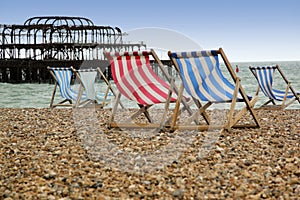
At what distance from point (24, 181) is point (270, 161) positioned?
1.69 m

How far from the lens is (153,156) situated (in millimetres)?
3748

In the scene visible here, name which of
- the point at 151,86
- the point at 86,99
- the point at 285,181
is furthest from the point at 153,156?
the point at 86,99

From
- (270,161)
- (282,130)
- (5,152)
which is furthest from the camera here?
(282,130)

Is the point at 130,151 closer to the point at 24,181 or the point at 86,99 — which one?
the point at 24,181


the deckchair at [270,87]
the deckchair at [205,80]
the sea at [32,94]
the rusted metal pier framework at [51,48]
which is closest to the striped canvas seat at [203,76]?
the deckchair at [205,80]

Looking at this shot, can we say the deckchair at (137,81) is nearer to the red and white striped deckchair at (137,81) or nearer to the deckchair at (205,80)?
the red and white striped deckchair at (137,81)

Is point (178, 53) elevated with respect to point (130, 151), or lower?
elevated

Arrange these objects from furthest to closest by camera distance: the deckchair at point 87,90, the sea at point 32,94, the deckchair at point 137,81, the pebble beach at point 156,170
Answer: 1. the sea at point 32,94
2. the deckchair at point 87,90
3. the deckchair at point 137,81
4. the pebble beach at point 156,170

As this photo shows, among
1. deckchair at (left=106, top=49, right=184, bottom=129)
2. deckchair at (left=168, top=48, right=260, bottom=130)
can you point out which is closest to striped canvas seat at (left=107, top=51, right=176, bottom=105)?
deckchair at (left=106, top=49, right=184, bottom=129)

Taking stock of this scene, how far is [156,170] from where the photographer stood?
10.8ft

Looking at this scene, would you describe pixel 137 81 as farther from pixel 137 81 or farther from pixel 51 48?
pixel 51 48

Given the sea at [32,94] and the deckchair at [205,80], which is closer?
the deckchair at [205,80]

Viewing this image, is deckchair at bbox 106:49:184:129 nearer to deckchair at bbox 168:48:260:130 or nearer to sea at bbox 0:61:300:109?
deckchair at bbox 168:48:260:130

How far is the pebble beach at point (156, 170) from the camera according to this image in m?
2.79
